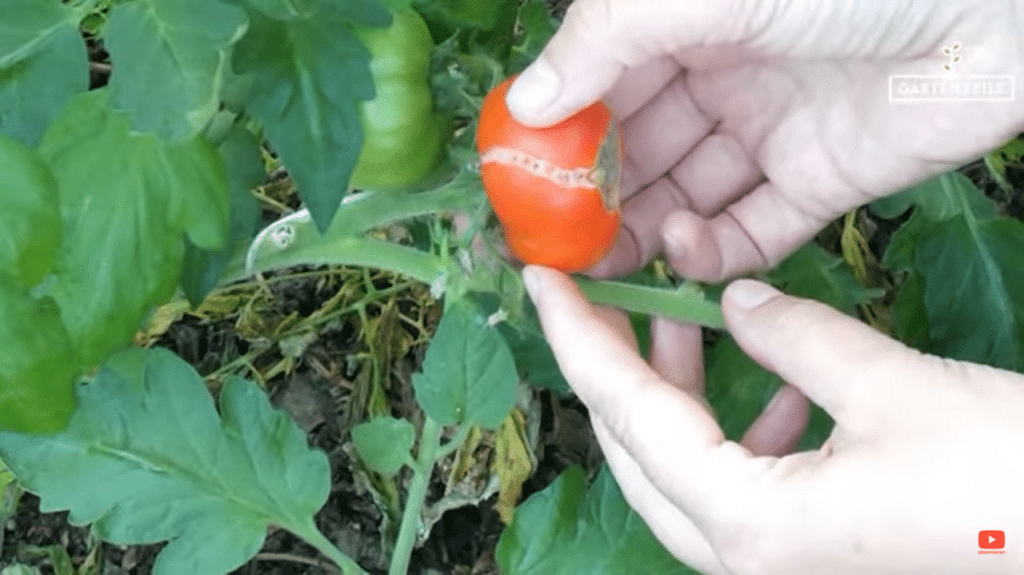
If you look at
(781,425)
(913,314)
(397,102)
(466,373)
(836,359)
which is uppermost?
(397,102)

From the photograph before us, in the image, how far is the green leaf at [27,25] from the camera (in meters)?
0.84

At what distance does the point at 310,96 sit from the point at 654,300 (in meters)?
0.40

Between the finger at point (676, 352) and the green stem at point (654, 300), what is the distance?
0.21 ft

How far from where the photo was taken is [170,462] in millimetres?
1047

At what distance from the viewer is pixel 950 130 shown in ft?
3.55

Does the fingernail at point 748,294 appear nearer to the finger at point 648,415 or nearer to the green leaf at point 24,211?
the finger at point 648,415

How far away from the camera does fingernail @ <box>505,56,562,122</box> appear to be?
898 millimetres

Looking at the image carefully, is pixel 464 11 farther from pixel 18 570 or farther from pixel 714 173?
pixel 18 570

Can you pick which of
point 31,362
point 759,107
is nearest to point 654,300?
point 759,107

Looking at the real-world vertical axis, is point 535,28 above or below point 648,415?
above

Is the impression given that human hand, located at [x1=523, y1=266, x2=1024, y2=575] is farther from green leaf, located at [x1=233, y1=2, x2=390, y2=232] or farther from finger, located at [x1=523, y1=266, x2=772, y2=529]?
green leaf, located at [x1=233, y1=2, x2=390, y2=232]

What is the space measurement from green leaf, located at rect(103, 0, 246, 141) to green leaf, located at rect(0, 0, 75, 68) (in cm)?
8

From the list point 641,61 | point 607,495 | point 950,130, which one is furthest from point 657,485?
point 950,130

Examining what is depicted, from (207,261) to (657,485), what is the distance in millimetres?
409
